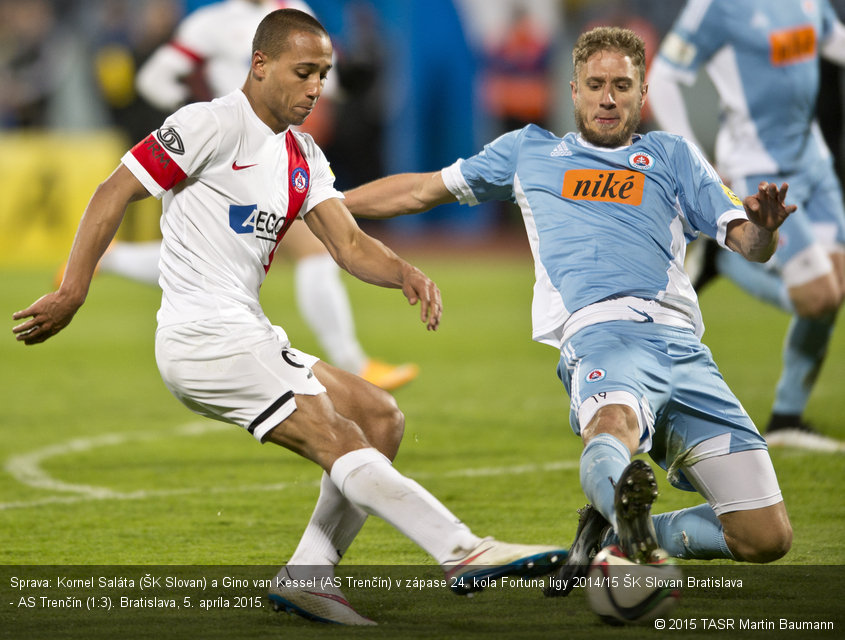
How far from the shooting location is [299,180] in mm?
4219

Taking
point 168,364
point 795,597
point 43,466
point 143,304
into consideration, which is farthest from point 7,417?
point 143,304

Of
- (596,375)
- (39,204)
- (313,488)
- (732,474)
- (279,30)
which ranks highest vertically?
(279,30)

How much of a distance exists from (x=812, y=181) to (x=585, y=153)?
9.13 ft

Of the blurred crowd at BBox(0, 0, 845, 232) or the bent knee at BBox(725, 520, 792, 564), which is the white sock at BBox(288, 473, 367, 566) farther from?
the blurred crowd at BBox(0, 0, 845, 232)

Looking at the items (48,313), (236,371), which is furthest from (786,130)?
(48,313)

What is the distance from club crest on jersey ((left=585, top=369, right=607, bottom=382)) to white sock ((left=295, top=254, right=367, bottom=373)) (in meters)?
4.28

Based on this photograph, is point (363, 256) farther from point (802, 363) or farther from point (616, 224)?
point (802, 363)

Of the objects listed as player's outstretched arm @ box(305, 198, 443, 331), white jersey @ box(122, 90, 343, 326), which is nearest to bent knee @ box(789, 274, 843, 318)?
player's outstretched arm @ box(305, 198, 443, 331)

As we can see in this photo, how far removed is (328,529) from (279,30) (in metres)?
1.59

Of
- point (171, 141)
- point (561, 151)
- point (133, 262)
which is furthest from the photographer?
point (133, 262)

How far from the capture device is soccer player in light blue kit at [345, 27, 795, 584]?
13.3 feet

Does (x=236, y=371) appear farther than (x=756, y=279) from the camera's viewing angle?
No

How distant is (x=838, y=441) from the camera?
673 cm

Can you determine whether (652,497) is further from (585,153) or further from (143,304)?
(143,304)
